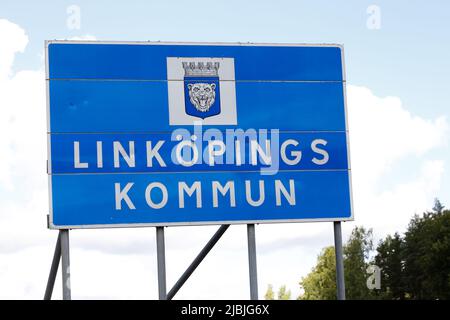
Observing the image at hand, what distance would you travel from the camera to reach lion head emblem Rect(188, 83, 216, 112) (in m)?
14.2

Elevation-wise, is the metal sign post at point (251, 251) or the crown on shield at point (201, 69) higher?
the crown on shield at point (201, 69)

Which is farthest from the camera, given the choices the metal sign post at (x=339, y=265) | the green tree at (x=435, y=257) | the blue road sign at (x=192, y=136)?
→ the green tree at (x=435, y=257)

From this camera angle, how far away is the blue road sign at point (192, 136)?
13711 mm

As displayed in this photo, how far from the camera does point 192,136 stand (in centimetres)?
1412

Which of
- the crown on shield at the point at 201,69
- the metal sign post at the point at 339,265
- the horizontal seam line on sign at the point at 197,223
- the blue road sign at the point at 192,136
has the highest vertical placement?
the crown on shield at the point at 201,69

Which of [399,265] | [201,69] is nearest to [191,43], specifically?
[201,69]

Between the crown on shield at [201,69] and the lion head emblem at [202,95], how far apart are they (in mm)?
168

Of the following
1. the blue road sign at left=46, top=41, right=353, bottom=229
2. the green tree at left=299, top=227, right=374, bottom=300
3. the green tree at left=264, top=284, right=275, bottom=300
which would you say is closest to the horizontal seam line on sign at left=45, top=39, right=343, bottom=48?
the blue road sign at left=46, top=41, right=353, bottom=229

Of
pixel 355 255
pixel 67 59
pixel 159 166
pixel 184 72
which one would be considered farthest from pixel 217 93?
pixel 355 255

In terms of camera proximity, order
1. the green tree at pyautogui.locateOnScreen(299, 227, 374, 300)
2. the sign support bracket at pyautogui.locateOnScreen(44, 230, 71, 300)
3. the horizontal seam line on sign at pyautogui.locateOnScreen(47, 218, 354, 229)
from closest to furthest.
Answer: the sign support bracket at pyautogui.locateOnScreen(44, 230, 71, 300) < the horizontal seam line on sign at pyautogui.locateOnScreen(47, 218, 354, 229) < the green tree at pyautogui.locateOnScreen(299, 227, 374, 300)

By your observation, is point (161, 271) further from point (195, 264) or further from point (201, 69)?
point (201, 69)

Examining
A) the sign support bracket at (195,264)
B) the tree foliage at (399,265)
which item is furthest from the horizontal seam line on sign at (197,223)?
the tree foliage at (399,265)

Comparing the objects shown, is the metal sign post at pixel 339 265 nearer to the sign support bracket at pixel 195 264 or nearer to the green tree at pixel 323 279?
the sign support bracket at pixel 195 264

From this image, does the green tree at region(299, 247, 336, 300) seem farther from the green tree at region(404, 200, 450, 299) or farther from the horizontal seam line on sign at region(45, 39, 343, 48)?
the horizontal seam line on sign at region(45, 39, 343, 48)
